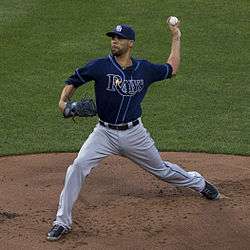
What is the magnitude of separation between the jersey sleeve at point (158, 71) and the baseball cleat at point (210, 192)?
1.14 metres

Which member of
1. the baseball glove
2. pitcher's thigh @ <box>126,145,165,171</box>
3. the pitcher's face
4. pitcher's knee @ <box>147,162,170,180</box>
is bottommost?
pitcher's knee @ <box>147,162,170,180</box>

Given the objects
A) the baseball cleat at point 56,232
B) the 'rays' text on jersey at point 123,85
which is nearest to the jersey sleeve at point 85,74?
the 'rays' text on jersey at point 123,85

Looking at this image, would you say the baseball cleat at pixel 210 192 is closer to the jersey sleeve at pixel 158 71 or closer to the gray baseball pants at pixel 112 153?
the gray baseball pants at pixel 112 153

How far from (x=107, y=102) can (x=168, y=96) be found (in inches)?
179

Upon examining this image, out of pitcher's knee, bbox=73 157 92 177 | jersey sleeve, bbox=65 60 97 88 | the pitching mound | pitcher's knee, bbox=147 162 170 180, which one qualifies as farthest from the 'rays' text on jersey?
the pitching mound

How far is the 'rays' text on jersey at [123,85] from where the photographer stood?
20.7 ft

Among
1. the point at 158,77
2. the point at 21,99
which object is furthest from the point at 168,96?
the point at 158,77

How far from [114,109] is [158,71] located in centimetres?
54

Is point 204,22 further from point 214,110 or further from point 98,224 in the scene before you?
point 98,224

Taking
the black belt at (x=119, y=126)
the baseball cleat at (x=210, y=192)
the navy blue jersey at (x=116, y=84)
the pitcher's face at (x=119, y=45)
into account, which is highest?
the pitcher's face at (x=119, y=45)

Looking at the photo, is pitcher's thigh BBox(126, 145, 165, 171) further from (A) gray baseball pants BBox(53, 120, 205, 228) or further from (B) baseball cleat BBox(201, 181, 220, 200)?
(B) baseball cleat BBox(201, 181, 220, 200)

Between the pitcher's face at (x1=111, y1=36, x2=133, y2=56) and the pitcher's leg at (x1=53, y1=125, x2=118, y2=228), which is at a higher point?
the pitcher's face at (x1=111, y1=36, x2=133, y2=56)

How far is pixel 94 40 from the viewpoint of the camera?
13594mm

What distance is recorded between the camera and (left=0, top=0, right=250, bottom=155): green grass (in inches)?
364
